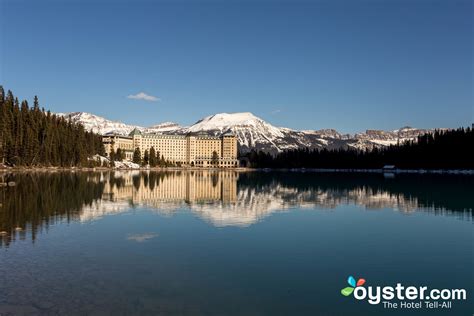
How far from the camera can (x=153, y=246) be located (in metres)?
22.7

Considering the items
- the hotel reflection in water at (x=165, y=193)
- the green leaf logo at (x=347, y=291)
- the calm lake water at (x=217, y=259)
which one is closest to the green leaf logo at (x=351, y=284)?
the green leaf logo at (x=347, y=291)

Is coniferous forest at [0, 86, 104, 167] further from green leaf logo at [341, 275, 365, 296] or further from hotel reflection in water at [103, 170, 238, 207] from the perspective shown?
green leaf logo at [341, 275, 365, 296]

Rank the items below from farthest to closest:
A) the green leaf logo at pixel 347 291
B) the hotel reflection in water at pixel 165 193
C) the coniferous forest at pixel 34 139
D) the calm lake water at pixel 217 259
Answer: the coniferous forest at pixel 34 139 → the hotel reflection in water at pixel 165 193 → the green leaf logo at pixel 347 291 → the calm lake water at pixel 217 259

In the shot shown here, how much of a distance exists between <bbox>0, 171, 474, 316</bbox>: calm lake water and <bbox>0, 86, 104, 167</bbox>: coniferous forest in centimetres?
8822

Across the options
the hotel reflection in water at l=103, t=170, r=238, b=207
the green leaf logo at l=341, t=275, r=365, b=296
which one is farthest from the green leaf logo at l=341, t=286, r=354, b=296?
the hotel reflection in water at l=103, t=170, r=238, b=207

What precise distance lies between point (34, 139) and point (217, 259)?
116211 mm

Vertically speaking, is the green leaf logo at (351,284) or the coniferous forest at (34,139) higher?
the coniferous forest at (34,139)

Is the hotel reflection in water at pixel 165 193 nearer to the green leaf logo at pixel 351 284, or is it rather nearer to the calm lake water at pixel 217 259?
the calm lake water at pixel 217 259

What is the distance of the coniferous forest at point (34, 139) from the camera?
114 metres

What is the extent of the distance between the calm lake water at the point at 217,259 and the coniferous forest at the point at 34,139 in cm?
8822

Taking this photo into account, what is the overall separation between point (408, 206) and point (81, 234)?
109 feet

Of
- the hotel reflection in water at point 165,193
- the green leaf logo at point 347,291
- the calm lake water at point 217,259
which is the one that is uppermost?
the hotel reflection in water at point 165,193

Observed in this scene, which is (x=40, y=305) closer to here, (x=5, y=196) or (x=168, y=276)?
(x=168, y=276)

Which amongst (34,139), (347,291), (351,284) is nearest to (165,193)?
(351,284)
